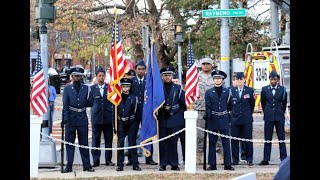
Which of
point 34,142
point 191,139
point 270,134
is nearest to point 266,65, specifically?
point 270,134

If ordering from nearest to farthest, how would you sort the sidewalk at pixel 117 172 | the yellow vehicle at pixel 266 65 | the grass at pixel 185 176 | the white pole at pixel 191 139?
the grass at pixel 185 176 → the sidewalk at pixel 117 172 → the white pole at pixel 191 139 → the yellow vehicle at pixel 266 65

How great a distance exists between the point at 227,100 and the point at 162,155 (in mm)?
1581

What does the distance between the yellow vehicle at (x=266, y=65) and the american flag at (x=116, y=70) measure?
22.5 ft

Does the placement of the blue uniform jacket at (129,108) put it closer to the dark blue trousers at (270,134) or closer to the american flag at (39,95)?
the american flag at (39,95)

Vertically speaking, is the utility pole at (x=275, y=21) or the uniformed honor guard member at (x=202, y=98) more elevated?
the utility pole at (x=275, y=21)

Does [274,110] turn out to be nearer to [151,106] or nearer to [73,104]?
[151,106]

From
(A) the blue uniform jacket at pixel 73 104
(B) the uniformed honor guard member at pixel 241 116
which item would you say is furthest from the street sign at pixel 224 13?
(A) the blue uniform jacket at pixel 73 104

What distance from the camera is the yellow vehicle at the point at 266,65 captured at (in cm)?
1689

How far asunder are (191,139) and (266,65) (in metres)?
9.82

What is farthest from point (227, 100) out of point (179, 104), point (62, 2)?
point (62, 2)

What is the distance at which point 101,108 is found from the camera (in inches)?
429

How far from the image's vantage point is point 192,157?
9.93 metres

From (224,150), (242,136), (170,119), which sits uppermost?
(170,119)
